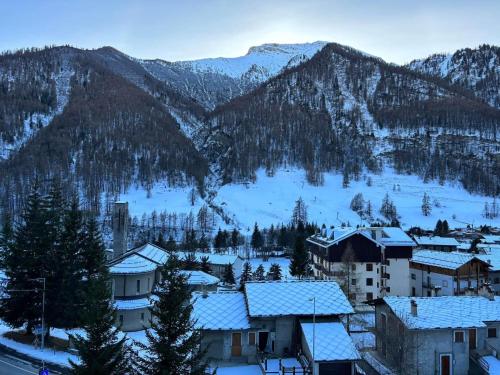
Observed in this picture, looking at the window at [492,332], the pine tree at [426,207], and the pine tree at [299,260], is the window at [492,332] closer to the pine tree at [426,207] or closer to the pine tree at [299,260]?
the pine tree at [299,260]

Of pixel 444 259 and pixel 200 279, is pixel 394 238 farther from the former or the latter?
pixel 200 279

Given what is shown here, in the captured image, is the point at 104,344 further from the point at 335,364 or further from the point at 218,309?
the point at 335,364

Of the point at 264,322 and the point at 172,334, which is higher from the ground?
→ the point at 172,334

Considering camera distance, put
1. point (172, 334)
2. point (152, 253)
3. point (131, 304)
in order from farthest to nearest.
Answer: point (152, 253), point (131, 304), point (172, 334)

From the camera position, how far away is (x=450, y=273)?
51188 mm

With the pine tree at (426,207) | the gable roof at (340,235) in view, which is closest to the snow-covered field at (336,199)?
the pine tree at (426,207)

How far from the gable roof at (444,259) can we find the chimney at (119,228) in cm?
3483

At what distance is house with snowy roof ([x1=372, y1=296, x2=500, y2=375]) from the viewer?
2825 cm

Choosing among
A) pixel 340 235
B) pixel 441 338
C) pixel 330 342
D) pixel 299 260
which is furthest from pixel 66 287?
pixel 299 260

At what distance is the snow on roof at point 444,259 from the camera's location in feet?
167

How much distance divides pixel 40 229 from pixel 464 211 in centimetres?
14889

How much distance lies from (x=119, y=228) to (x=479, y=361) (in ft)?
134

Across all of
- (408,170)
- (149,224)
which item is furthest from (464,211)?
(149,224)

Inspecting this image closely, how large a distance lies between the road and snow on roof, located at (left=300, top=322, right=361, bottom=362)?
52.0 feet
